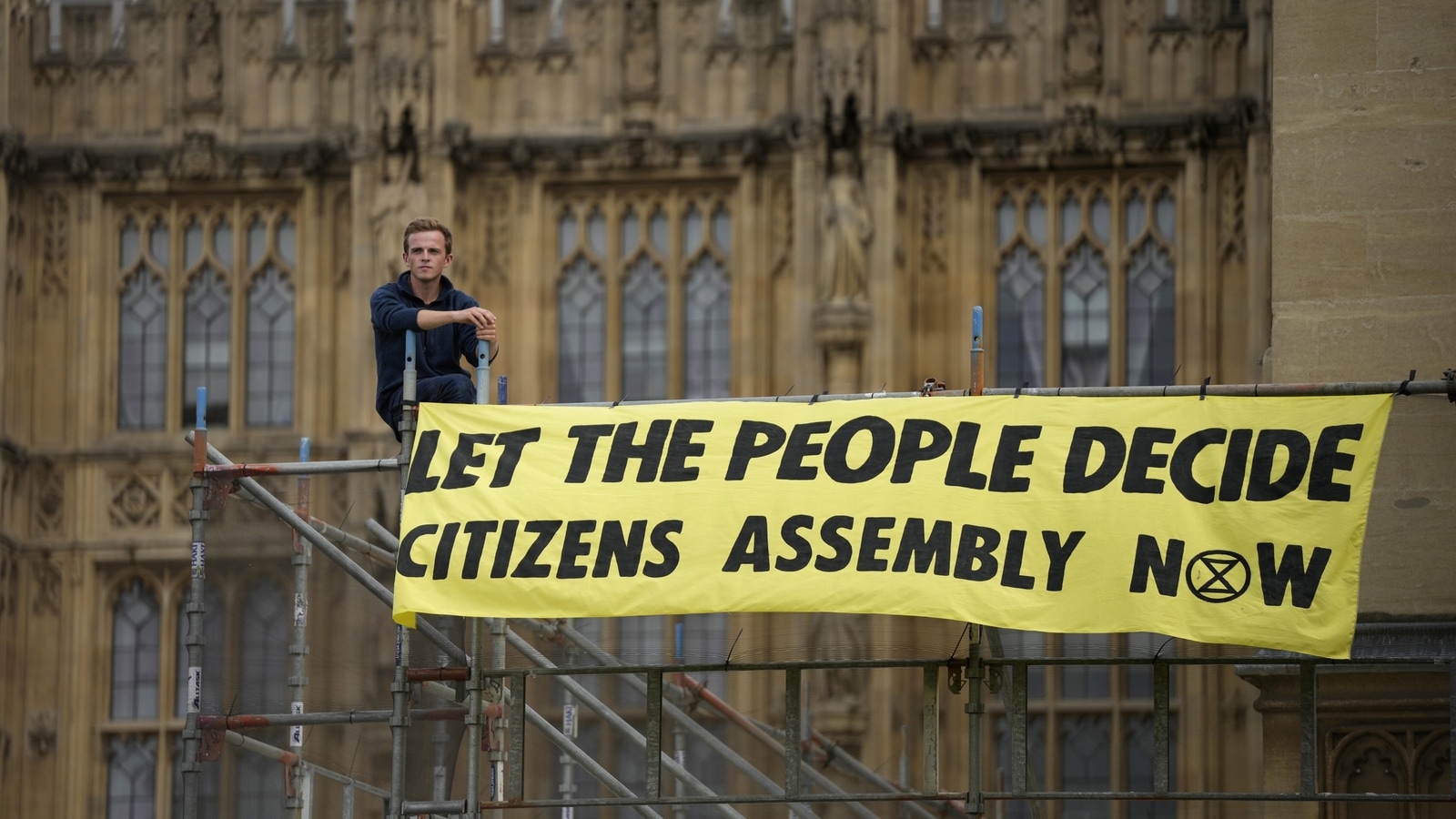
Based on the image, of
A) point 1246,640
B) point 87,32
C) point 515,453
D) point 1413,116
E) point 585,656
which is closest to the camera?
point 1246,640

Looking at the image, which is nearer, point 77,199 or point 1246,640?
point 1246,640

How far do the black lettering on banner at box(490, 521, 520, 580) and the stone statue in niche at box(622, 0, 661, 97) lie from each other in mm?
15005

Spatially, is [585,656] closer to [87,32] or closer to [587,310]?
[587,310]

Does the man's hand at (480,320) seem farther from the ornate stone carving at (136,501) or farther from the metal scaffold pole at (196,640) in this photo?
the ornate stone carving at (136,501)

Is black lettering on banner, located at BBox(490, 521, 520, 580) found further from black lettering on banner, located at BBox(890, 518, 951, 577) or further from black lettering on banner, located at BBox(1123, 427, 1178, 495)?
black lettering on banner, located at BBox(1123, 427, 1178, 495)

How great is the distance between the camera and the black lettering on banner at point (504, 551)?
12883 mm

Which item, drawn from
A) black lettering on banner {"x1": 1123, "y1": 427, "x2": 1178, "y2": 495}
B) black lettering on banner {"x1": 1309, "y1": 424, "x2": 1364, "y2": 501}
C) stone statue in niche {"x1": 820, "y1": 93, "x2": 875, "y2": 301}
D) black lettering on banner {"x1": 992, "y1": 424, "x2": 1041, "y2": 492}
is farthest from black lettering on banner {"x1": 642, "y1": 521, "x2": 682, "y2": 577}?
stone statue in niche {"x1": 820, "y1": 93, "x2": 875, "y2": 301}

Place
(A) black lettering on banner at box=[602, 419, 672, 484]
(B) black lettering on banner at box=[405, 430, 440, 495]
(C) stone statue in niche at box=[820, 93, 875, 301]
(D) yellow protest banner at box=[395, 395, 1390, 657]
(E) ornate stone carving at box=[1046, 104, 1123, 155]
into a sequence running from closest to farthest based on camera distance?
(D) yellow protest banner at box=[395, 395, 1390, 657] < (A) black lettering on banner at box=[602, 419, 672, 484] < (B) black lettering on banner at box=[405, 430, 440, 495] < (C) stone statue in niche at box=[820, 93, 875, 301] < (E) ornate stone carving at box=[1046, 104, 1123, 155]

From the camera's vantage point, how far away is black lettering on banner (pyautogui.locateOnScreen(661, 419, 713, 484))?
1298 centimetres

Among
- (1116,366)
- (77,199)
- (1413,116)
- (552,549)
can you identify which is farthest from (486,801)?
(77,199)

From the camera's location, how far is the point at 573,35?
27.8 metres

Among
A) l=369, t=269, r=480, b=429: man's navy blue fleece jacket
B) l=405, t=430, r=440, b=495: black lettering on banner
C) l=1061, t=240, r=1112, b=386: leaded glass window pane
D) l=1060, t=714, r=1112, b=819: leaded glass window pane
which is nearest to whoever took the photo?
l=405, t=430, r=440, b=495: black lettering on banner

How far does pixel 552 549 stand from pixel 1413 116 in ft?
15.2

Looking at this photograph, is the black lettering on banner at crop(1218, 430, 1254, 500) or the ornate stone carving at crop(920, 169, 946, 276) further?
the ornate stone carving at crop(920, 169, 946, 276)
